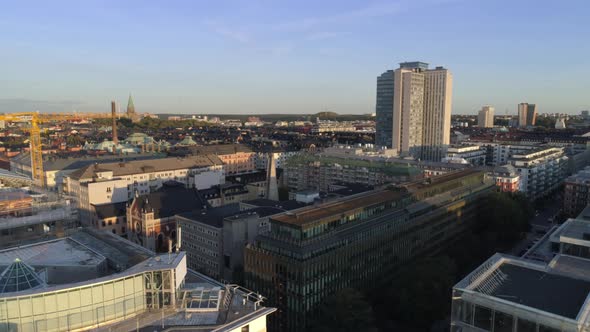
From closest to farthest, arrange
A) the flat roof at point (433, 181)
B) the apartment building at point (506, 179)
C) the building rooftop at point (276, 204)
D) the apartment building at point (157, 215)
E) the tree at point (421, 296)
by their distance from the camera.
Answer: the tree at point (421, 296) < the flat roof at point (433, 181) < the building rooftop at point (276, 204) < the apartment building at point (157, 215) < the apartment building at point (506, 179)

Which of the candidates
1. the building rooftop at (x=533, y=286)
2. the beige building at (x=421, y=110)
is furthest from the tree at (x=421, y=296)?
the beige building at (x=421, y=110)

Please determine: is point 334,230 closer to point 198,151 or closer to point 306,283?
point 306,283

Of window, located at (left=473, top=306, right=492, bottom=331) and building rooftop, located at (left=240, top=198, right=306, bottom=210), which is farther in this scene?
building rooftop, located at (left=240, top=198, right=306, bottom=210)

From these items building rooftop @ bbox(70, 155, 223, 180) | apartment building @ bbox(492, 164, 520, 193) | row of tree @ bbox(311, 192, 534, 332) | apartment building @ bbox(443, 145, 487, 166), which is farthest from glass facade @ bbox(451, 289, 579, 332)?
apartment building @ bbox(443, 145, 487, 166)

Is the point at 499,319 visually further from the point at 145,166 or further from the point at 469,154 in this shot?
the point at 469,154

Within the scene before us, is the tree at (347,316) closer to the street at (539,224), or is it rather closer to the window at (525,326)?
the window at (525,326)

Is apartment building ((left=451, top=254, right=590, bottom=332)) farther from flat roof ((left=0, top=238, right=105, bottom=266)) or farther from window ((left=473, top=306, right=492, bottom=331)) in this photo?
flat roof ((left=0, top=238, right=105, bottom=266))
